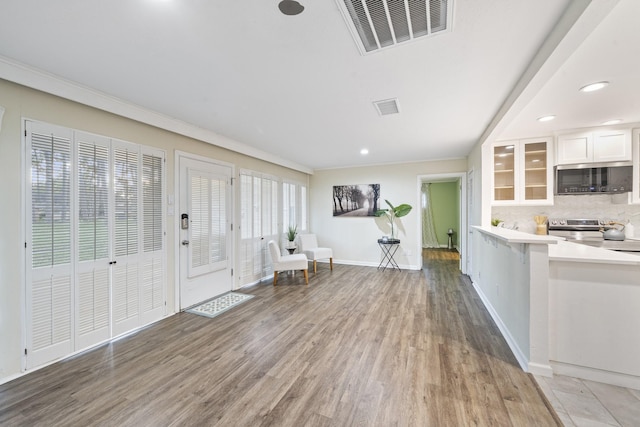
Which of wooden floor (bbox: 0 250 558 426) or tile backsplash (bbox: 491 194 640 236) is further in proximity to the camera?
tile backsplash (bbox: 491 194 640 236)

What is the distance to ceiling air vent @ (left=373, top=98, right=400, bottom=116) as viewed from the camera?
269cm

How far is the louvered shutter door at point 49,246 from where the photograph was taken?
2158 millimetres

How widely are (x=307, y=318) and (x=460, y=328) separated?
1788 millimetres

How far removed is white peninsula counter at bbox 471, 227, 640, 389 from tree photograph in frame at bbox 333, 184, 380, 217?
13.1 ft

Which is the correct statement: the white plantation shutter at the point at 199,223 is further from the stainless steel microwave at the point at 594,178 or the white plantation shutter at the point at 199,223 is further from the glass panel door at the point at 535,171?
the stainless steel microwave at the point at 594,178

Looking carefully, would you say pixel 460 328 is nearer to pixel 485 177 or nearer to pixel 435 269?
pixel 485 177

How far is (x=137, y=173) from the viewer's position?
116 inches

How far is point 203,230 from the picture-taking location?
3.76m

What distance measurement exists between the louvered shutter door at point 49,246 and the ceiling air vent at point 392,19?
276 centimetres

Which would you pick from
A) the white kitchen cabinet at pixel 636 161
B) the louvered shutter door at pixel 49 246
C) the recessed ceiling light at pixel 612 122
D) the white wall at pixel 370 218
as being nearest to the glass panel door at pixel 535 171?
the recessed ceiling light at pixel 612 122

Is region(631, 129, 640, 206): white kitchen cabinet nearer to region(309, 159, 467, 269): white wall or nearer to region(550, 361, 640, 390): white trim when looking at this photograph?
region(309, 159, 467, 269): white wall

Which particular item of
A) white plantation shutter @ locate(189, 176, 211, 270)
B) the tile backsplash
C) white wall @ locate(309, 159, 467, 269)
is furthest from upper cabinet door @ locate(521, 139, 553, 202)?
white plantation shutter @ locate(189, 176, 211, 270)

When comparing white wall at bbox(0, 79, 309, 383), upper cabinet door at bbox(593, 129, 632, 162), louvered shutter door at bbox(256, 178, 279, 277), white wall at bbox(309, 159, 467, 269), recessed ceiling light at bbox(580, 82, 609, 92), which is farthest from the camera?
white wall at bbox(309, 159, 467, 269)

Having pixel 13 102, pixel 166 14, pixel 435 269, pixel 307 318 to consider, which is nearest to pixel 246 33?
pixel 166 14
